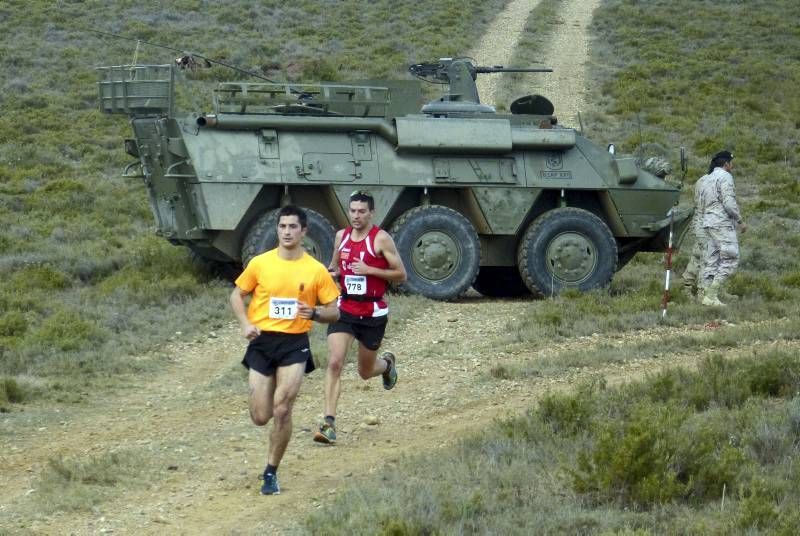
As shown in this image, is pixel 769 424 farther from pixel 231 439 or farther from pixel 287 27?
pixel 287 27

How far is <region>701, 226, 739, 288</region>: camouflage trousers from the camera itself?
49.7 ft

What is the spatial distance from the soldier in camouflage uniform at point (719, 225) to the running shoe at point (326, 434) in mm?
7107

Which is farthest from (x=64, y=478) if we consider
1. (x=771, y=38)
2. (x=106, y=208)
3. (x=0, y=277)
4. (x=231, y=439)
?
(x=771, y=38)

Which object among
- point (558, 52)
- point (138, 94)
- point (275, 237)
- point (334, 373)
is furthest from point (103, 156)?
point (334, 373)

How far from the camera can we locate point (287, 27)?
3934 centimetres

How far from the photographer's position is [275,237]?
51.0 feet

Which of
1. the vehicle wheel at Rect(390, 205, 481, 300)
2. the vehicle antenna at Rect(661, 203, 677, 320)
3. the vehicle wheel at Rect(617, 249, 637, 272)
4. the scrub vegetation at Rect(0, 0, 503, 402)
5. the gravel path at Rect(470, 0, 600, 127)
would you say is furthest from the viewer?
the gravel path at Rect(470, 0, 600, 127)

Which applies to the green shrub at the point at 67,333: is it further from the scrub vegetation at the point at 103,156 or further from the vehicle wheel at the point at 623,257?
the vehicle wheel at the point at 623,257

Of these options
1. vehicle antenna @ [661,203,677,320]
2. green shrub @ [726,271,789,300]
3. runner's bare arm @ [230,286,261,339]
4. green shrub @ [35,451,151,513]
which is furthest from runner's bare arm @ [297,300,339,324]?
green shrub @ [726,271,789,300]

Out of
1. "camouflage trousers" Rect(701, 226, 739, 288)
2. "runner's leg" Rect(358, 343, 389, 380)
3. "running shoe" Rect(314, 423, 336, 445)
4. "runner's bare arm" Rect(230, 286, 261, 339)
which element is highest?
"runner's bare arm" Rect(230, 286, 261, 339)

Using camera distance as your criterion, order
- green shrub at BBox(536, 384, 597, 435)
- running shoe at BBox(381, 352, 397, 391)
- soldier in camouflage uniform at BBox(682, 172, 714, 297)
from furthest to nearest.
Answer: soldier in camouflage uniform at BBox(682, 172, 714, 297)
running shoe at BBox(381, 352, 397, 391)
green shrub at BBox(536, 384, 597, 435)

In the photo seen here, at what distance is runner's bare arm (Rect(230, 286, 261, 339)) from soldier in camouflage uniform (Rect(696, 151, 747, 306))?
8.16 meters

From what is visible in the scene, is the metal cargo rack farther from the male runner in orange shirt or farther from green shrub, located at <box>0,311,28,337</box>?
the male runner in orange shirt

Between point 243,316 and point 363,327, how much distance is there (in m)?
1.50
